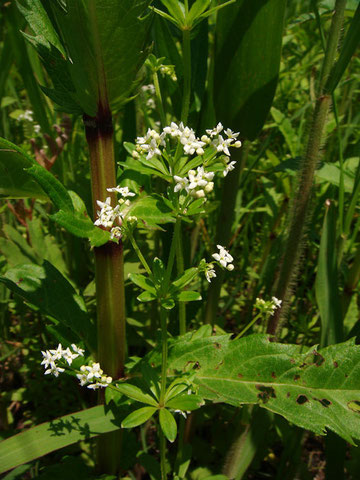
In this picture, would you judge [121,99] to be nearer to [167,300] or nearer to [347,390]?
[167,300]

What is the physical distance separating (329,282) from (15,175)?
1.03m

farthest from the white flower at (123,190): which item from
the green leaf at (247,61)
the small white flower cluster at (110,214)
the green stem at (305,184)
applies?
the green stem at (305,184)

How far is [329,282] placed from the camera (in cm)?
148

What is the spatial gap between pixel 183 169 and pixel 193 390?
1.75 ft

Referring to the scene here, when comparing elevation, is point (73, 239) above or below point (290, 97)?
below

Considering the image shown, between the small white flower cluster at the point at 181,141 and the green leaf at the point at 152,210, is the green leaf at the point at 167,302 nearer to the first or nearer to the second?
the green leaf at the point at 152,210

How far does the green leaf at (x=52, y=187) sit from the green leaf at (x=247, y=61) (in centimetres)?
59

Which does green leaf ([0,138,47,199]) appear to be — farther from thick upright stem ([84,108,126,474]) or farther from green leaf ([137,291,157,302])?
green leaf ([137,291,157,302])

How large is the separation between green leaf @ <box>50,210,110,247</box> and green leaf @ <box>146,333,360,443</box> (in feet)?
1.26

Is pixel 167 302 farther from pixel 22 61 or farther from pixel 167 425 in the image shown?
pixel 22 61

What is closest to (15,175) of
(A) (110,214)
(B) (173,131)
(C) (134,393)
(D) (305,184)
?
(A) (110,214)

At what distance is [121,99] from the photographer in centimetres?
104

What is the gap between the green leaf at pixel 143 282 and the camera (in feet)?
3.29

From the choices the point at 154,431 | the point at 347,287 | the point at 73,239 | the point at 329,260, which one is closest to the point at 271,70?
the point at 329,260
